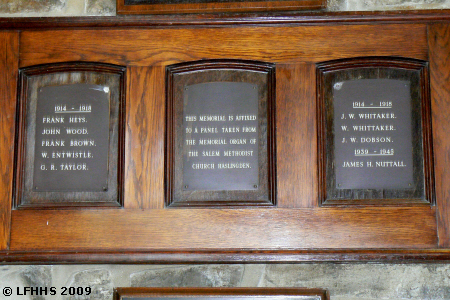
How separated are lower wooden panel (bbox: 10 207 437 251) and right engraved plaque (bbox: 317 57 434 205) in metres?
0.09

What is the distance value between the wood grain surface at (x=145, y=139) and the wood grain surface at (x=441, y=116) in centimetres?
121

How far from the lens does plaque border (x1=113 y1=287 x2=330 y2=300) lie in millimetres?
1893

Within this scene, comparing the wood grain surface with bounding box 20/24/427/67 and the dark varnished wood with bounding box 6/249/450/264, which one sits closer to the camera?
the dark varnished wood with bounding box 6/249/450/264

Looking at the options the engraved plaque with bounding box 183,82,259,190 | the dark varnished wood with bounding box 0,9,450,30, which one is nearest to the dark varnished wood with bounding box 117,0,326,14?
the dark varnished wood with bounding box 0,9,450,30

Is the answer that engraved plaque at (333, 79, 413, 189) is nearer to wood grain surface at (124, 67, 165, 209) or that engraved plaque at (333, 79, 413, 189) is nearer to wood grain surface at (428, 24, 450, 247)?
wood grain surface at (428, 24, 450, 247)

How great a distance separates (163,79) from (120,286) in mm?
963

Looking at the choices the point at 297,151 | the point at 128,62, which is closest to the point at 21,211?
the point at 128,62

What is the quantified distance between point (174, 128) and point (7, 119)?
76cm

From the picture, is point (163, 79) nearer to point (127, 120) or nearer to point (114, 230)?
point (127, 120)

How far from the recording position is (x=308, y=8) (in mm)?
2025

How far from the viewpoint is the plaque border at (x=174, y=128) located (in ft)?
6.29

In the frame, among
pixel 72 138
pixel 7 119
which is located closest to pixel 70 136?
pixel 72 138

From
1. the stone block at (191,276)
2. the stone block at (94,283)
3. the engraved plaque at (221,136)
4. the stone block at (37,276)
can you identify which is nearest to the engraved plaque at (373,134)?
the engraved plaque at (221,136)

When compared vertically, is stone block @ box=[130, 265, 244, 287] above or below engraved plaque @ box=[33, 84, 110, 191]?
below
